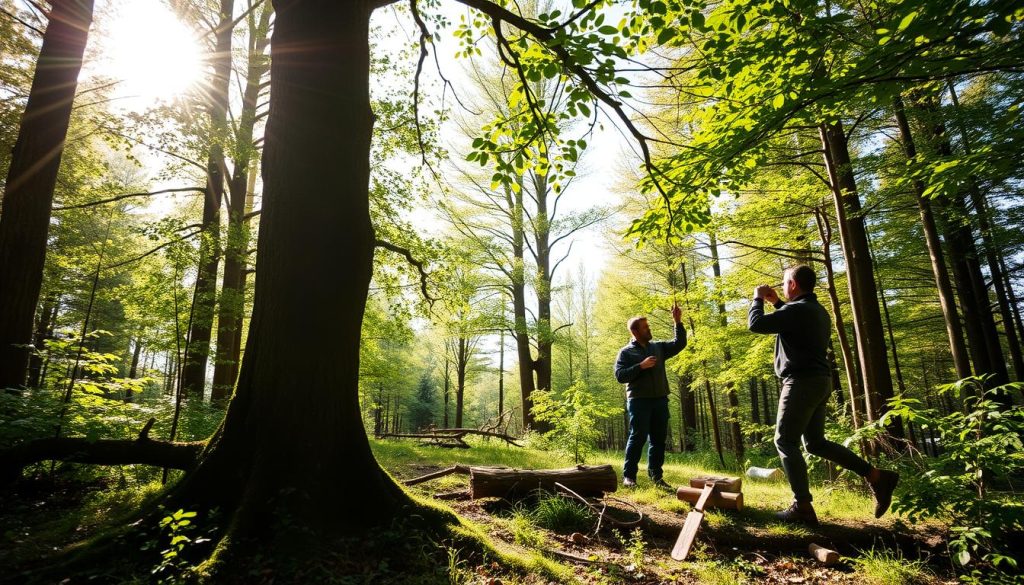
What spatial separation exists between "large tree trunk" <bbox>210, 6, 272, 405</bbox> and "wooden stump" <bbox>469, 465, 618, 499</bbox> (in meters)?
Result: 5.85

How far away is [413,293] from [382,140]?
11.1ft

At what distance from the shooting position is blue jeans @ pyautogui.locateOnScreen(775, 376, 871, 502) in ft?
12.0

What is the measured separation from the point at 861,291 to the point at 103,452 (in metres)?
9.04

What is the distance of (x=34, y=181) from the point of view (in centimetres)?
529

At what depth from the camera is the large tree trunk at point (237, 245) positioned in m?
8.26

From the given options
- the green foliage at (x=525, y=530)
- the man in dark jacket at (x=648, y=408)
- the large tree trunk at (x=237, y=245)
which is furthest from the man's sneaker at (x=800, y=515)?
the large tree trunk at (x=237, y=245)

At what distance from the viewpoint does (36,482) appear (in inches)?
152

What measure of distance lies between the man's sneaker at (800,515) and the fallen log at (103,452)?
4.95 m

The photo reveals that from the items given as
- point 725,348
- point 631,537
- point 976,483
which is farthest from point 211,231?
point 725,348

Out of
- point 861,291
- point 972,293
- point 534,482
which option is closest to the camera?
point 534,482

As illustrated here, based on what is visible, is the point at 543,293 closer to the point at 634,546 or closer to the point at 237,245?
the point at 237,245

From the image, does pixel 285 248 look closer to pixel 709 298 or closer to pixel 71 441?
pixel 71 441

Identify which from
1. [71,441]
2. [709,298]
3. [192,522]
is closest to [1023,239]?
[709,298]

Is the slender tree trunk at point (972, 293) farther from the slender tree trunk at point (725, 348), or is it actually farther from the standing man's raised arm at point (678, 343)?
the standing man's raised arm at point (678, 343)
